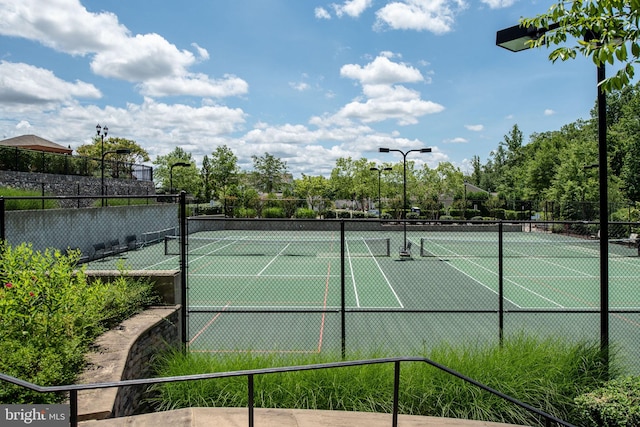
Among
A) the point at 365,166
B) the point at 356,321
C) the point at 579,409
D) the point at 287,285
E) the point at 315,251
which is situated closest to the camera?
the point at 579,409

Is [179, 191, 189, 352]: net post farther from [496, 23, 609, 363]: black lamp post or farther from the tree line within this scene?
the tree line

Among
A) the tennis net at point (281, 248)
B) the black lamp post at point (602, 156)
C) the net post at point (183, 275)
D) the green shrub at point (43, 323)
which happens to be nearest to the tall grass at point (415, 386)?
the black lamp post at point (602, 156)

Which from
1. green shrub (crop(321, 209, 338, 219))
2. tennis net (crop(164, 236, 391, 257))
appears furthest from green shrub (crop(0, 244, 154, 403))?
green shrub (crop(321, 209, 338, 219))

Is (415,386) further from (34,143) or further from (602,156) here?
(34,143)

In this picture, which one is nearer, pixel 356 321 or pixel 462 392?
pixel 462 392

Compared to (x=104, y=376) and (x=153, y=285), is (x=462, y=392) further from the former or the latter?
(x=153, y=285)

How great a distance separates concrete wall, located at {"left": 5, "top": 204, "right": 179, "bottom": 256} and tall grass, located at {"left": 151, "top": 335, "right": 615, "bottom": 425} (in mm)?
13252

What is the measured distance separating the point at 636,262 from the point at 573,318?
51.6 ft

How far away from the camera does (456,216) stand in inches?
2327

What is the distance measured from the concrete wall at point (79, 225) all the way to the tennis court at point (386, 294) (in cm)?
228

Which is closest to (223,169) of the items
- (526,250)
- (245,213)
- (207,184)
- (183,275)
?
(207,184)

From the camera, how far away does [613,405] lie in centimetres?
525

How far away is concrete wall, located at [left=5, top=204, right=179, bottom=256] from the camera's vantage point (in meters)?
20.8

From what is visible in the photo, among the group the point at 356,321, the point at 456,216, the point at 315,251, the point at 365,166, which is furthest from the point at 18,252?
the point at 365,166
